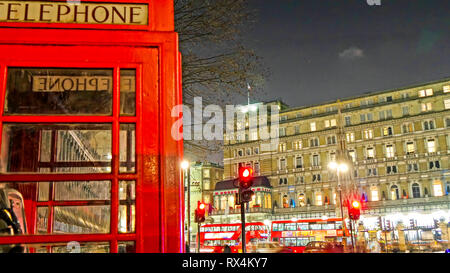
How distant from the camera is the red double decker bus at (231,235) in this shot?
39.8m

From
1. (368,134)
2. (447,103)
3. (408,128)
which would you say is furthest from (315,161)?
(447,103)

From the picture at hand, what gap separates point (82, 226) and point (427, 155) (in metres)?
54.7

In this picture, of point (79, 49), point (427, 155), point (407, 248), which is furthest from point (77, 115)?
point (427, 155)

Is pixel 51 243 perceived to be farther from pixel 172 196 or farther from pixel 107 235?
pixel 172 196

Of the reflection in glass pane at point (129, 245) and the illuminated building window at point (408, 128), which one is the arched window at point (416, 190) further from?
the reflection in glass pane at point (129, 245)

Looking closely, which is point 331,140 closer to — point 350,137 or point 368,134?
point 350,137

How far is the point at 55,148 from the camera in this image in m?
3.29

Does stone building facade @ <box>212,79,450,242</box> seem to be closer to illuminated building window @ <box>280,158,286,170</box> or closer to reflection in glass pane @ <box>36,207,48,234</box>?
illuminated building window @ <box>280,158,286,170</box>

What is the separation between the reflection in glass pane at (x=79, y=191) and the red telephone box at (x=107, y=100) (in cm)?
50

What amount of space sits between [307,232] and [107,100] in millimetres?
35071

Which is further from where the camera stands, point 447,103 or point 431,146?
point 431,146

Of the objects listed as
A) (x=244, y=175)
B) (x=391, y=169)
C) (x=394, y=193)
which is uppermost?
(x=391, y=169)

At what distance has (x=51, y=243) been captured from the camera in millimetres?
2113

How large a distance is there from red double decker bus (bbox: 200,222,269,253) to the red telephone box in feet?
120
